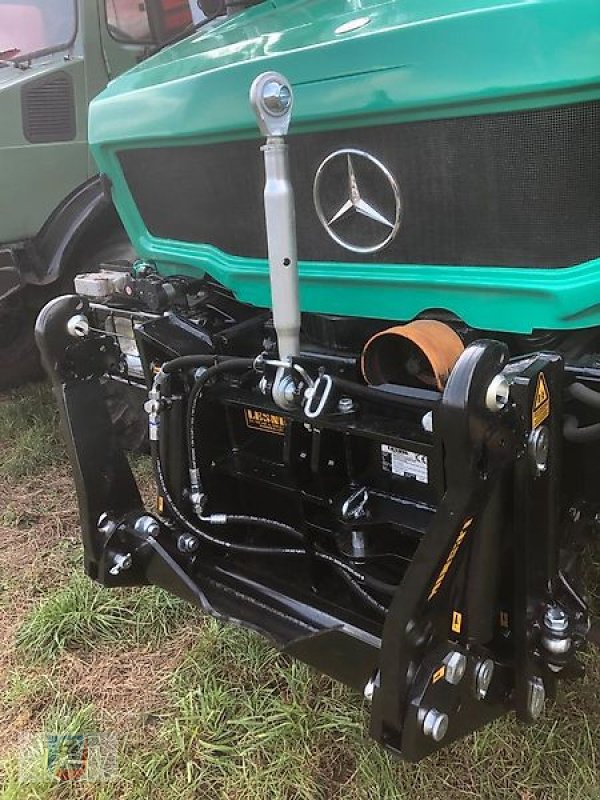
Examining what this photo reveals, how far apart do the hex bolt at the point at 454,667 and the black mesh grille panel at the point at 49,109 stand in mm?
3135

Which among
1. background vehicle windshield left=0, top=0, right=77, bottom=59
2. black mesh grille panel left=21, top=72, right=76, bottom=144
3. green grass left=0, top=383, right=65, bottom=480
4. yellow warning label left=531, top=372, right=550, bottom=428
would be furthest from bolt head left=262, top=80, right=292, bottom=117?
green grass left=0, top=383, right=65, bottom=480

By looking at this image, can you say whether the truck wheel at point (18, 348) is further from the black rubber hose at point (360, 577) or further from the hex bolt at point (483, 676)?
the hex bolt at point (483, 676)

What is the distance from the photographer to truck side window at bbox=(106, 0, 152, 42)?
404cm

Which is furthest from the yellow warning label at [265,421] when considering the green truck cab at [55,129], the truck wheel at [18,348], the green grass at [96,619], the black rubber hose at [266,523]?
the truck wheel at [18,348]

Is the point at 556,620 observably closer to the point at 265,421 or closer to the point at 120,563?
the point at 265,421

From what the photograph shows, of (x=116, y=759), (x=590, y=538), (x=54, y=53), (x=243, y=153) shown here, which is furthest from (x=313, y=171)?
(x=54, y=53)

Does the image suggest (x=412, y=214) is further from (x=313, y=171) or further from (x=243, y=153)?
(x=243, y=153)

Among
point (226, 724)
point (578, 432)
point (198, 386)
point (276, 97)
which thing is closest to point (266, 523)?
point (198, 386)

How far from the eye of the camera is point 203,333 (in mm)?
2578

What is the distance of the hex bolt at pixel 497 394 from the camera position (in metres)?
1.61

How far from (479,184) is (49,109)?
108 inches

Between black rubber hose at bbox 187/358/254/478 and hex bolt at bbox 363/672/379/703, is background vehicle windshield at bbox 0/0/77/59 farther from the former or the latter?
hex bolt at bbox 363/672/379/703

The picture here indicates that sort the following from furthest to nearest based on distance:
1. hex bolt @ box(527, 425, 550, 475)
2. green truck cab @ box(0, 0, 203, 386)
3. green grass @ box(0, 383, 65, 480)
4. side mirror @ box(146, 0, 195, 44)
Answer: green grass @ box(0, 383, 65, 480)
green truck cab @ box(0, 0, 203, 386)
side mirror @ box(146, 0, 195, 44)
hex bolt @ box(527, 425, 550, 475)

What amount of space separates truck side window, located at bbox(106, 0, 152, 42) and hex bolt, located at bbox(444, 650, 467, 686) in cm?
336
